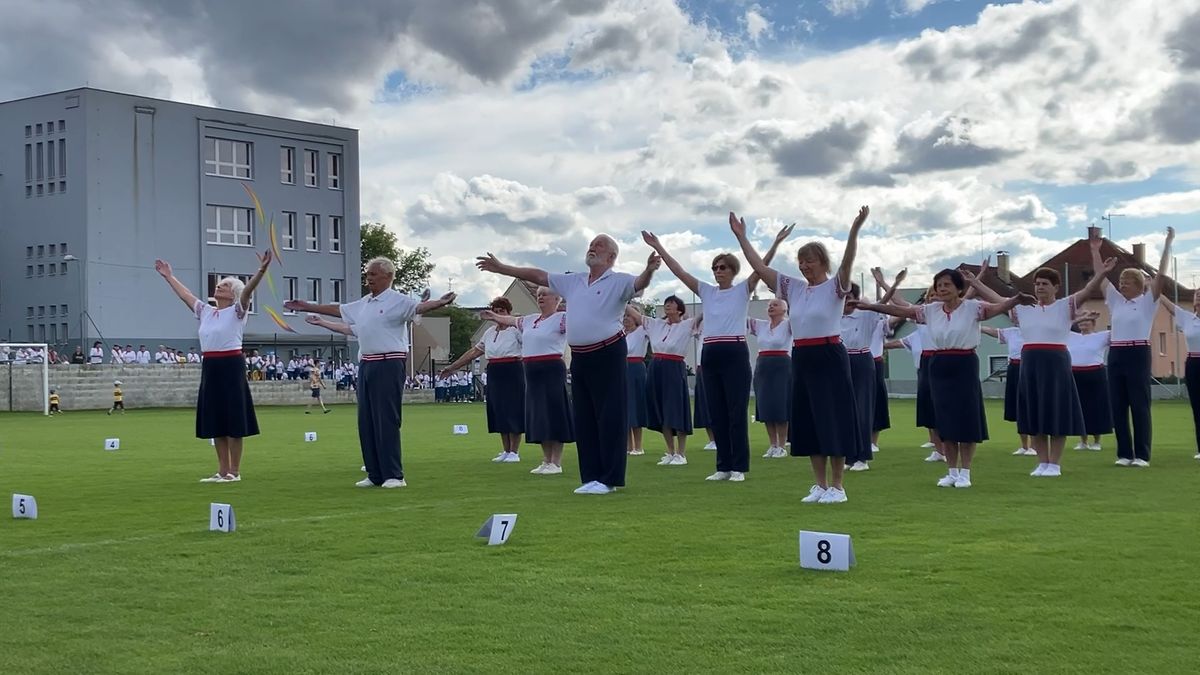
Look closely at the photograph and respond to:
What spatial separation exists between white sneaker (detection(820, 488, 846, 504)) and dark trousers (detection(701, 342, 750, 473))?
232 centimetres

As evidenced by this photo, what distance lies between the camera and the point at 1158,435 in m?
22.9

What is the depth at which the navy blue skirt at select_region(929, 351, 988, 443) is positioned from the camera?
12.4m

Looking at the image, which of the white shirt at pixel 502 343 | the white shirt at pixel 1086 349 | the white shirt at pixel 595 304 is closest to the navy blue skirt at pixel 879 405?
the white shirt at pixel 1086 349

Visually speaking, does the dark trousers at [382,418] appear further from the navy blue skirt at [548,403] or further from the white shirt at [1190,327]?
the white shirt at [1190,327]

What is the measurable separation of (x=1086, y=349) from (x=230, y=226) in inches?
2235

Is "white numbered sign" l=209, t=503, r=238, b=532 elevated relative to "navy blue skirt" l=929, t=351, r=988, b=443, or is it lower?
lower


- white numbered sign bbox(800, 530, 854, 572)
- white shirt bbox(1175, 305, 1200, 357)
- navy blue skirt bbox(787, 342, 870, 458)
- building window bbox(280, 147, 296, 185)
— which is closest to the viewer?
white numbered sign bbox(800, 530, 854, 572)

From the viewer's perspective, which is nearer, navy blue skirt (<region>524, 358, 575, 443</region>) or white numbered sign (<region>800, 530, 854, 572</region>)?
white numbered sign (<region>800, 530, 854, 572</region>)

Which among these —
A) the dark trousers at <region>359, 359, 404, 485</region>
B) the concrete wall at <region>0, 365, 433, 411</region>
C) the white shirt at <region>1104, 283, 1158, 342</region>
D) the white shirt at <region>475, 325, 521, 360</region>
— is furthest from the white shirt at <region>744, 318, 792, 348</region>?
the concrete wall at <region>0, 365, 433, 411</region>

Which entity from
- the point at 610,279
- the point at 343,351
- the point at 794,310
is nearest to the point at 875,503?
the point at 794,310

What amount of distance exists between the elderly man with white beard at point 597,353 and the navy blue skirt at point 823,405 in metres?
1.95

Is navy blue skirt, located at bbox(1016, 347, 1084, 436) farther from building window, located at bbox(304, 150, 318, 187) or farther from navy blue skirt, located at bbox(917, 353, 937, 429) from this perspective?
building window, located at bbox(304, 150, 318, 187)

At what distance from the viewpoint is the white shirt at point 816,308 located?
1066 cm

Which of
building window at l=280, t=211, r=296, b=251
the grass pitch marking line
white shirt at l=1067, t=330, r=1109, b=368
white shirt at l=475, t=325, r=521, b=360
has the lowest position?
the grass pitch marking line
